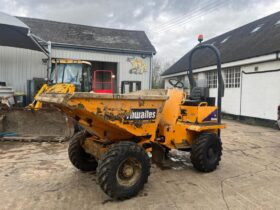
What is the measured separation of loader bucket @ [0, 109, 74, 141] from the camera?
7.78 metres

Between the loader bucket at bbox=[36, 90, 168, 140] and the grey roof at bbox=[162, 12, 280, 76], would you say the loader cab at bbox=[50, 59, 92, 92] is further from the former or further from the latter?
the grey roof at bbox=[162, 12, 280, 76]

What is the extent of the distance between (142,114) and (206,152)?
5.46 ft

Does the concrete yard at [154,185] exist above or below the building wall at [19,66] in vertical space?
below

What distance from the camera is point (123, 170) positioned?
3.95 m

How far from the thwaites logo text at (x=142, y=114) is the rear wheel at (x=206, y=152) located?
121cm

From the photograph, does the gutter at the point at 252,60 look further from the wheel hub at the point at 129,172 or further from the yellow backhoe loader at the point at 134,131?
the wheel hub at the point at 129,172

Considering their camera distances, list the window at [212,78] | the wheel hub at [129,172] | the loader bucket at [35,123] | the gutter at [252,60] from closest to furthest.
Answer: the wheel hub at [129,172]
the loader bucket at [35,123]
the gutter at [252,60]
the window at [212,78]

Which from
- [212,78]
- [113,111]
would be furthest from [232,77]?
[113,111]

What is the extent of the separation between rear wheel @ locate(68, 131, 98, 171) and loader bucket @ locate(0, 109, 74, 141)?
290cm

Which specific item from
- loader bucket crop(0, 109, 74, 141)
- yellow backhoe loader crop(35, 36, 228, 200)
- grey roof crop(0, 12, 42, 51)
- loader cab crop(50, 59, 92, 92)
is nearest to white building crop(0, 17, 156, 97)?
grey roof crop(0, 12, 42, 51)

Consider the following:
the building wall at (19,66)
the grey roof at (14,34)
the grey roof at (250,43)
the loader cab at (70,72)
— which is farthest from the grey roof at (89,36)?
the loader cab at (70,72)

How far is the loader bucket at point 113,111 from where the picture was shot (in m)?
3.54

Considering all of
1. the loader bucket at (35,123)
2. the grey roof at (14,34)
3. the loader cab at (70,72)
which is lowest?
the loader bucket at (35,123)

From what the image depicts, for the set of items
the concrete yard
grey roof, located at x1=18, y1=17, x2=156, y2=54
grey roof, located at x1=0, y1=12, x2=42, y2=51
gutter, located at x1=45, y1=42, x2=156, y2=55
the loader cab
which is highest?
grey roof, located at x1=18, y1=17, x2=156, y2=54
